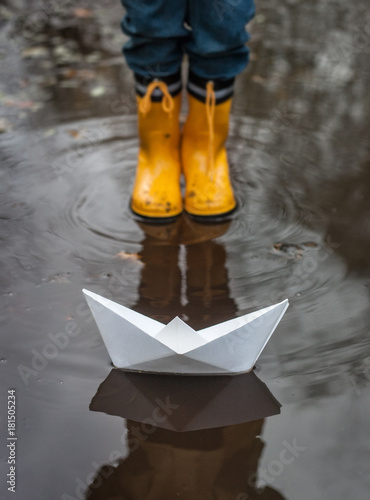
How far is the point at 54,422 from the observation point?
1210mm

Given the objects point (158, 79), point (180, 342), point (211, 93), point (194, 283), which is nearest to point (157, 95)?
point (158, 79)

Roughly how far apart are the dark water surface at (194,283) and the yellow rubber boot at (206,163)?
0.18ft

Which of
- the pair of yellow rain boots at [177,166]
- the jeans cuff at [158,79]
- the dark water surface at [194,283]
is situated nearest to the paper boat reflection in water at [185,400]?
the dark water surface at [194,283]

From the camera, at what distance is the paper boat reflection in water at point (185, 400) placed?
1228 millimetres

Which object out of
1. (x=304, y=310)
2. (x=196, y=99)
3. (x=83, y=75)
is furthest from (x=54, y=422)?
(x=83, y=75)

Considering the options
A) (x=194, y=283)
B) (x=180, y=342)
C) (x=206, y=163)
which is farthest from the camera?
(x=206, y=163)

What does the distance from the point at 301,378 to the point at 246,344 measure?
14 centimetres

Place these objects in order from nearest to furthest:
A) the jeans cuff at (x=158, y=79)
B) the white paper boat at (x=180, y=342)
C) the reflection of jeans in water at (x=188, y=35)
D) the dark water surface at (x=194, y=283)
A: the dark water surface at (x=194, y=283)
the white paper boat at (x=180, y=342)
the reflection of jeans in water at (x=188, y=35)
the jeans cuff at (x=158, y=79)

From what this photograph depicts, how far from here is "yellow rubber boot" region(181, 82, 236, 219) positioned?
1849 millimetres

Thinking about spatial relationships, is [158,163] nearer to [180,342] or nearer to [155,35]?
[155,35]

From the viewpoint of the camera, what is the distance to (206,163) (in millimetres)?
1884

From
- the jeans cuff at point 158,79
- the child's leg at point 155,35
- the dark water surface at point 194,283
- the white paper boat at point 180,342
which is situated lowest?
the dark water surface at point 194,283

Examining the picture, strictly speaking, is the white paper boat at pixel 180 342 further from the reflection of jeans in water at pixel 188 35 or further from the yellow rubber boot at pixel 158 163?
the reflection of jeans in water at pixel 188 35

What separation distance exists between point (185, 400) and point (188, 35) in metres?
1.00
